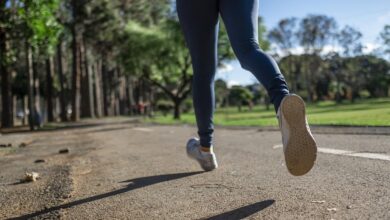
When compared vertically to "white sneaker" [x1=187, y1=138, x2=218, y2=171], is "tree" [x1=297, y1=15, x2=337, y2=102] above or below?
above

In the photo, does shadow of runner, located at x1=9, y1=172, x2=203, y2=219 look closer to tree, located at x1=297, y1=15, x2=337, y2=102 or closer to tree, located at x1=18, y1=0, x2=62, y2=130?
tree, located at x1=18, y1=0, x2=62, y2=130

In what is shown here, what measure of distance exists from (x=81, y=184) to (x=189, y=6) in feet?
5.01

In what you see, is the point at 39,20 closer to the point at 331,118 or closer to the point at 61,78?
the point at 331,118

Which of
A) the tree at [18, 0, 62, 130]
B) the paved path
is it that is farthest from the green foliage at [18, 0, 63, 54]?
the paved path

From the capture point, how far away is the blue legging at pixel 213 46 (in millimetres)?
2688

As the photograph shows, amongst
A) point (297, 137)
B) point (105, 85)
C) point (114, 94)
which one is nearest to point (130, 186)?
point (297, 137)

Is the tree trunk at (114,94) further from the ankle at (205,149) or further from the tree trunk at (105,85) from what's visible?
the ankle at (205,149)

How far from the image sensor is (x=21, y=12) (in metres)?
15.3

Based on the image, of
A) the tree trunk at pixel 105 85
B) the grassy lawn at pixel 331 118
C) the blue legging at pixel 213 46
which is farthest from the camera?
the tree trunk at pixel 105 85

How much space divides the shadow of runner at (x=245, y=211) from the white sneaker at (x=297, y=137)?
0.23 m

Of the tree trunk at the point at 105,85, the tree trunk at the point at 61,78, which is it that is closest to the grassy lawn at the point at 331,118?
the tree trunk at the point at 61,78

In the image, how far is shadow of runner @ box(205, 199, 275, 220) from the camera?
7.54 feet

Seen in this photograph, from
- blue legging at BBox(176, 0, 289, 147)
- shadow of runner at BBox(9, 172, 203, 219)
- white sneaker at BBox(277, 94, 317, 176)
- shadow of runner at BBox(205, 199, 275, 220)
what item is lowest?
shadow of runner at BBox(9, 172, 203, 219)

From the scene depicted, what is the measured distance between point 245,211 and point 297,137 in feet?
1.46
